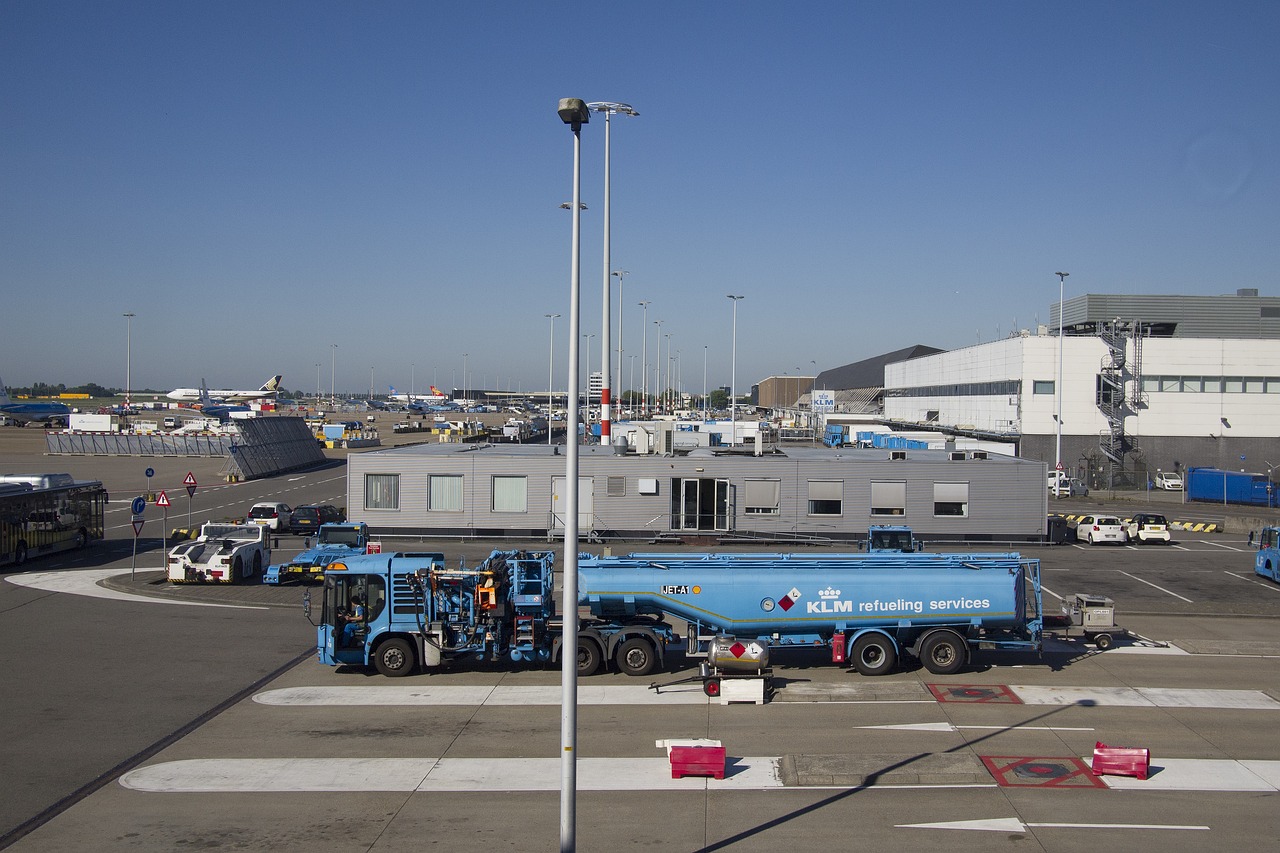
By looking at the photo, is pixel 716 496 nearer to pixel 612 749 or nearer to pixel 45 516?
pixel 612 749

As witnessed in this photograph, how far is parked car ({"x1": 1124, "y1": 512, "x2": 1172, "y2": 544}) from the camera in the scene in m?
39.3

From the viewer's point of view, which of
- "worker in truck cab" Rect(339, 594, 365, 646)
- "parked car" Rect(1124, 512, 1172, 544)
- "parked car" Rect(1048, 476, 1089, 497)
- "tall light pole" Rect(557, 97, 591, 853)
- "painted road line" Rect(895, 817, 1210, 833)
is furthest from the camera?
"parked car" Rect(1048, 476, 1089, 497)

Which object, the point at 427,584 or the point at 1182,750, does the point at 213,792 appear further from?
the point at 1182,750

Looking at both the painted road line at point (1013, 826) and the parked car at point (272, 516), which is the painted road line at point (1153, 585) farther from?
the parked car at point (272, 516)

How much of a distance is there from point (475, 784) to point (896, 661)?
9746mm

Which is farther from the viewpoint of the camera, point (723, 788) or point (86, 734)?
point (86, 734)

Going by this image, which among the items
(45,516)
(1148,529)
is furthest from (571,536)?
(1148,529)

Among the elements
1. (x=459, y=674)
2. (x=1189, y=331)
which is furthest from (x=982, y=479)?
(x=1189, y=331)

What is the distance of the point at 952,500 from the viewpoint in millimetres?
38438

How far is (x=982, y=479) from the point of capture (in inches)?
1508

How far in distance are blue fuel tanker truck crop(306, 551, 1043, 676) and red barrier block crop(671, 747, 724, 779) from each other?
15.7ft

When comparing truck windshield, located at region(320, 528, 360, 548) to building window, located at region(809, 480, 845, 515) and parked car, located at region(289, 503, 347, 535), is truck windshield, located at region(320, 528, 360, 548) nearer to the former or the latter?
parked car, located at region(289, 503, 347, 535)

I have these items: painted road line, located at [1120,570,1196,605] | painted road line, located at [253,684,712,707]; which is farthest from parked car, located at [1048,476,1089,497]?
painted road line, located at [253,684,712,707]

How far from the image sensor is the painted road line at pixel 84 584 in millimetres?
26781
